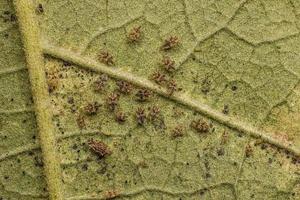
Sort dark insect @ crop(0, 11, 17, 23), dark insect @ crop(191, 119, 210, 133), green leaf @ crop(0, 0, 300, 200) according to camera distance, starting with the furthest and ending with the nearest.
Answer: dark insect @ crop(191, 119, 210, 133) → green leaf @ crop(0, 0, 300, 200) → dark insect @ crop(0, 11, 17, 23)

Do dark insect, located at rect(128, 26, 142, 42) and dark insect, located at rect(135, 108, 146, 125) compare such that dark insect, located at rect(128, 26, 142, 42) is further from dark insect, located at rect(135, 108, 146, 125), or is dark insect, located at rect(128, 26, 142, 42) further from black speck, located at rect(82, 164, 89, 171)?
black speck, located at rect(82, 164, 89, 171)

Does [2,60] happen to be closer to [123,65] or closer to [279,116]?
[123,65]

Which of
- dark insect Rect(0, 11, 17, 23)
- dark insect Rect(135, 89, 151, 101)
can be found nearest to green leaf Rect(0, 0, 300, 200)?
dark insect Rect(135, 89, 151, 101)

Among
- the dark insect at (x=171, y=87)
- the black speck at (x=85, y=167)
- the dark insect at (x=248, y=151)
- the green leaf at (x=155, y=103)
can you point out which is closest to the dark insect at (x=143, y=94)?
the green leaf at (x=155, y=103)

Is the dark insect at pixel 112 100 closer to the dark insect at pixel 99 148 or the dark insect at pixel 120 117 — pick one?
the dark insect at pixel 120 117

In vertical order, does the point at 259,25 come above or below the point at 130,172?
above

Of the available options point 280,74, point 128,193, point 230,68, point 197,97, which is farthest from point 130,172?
A: point 280,74

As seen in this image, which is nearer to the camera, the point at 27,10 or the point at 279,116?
the point at 27,10
